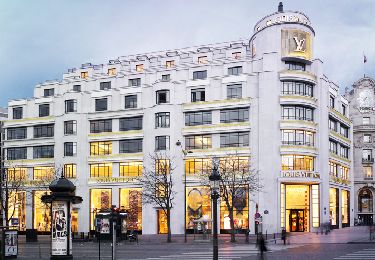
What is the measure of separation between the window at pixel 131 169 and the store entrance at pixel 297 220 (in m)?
22.5

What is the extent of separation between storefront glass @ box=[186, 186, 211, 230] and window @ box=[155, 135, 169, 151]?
22.1 ft

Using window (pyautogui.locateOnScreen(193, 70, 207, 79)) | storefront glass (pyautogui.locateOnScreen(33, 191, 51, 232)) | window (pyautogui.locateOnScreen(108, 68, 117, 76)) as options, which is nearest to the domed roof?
window (pyautogui.locateOnScreen(193, 70, 207, 79))

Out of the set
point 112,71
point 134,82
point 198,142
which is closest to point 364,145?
point 198,142

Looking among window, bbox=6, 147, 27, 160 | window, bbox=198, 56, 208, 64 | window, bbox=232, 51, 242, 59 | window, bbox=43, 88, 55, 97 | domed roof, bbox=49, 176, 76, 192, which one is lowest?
domed roof, bbox=49, 176, 76, 192

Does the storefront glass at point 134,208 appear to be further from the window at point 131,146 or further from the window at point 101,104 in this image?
the window at point 101,104

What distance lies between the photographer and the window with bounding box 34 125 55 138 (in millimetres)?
95062

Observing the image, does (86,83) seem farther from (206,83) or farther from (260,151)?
(260,151)

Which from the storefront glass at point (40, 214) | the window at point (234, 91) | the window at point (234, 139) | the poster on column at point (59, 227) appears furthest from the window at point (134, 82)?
the poster on column at point (59, 227)

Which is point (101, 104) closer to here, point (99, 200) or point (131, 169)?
point (131, 169)

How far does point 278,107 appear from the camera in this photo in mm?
78375

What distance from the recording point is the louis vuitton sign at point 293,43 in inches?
3135

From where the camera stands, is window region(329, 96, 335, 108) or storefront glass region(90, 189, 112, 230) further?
window region(329, 96, 335, 108)

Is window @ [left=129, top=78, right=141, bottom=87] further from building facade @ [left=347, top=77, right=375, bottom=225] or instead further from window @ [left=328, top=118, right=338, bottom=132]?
building facade @ [left=347, top=77, right=375, bottom=225]

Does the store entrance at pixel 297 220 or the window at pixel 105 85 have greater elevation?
the window at pixel 105 85
